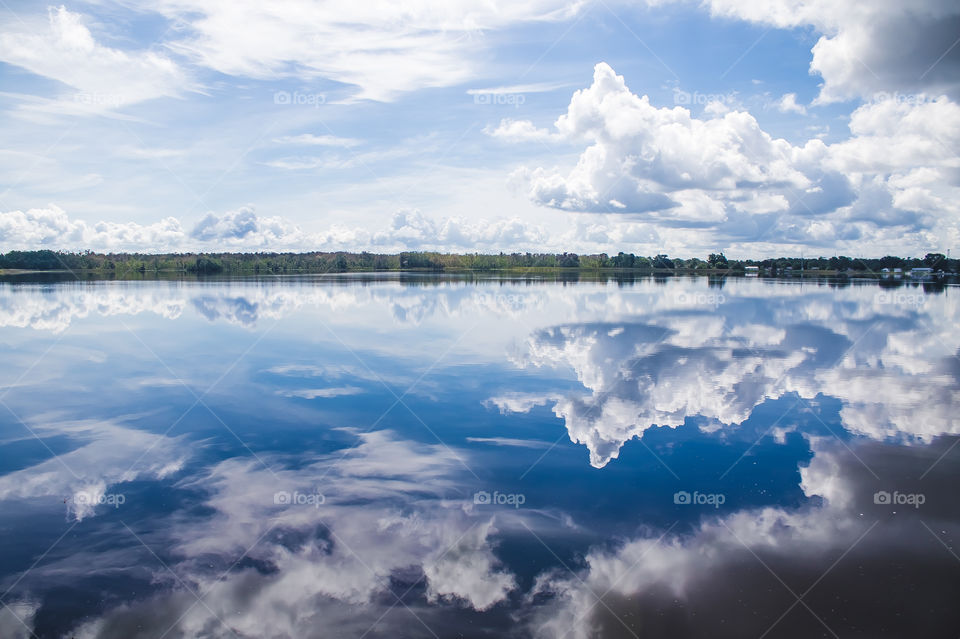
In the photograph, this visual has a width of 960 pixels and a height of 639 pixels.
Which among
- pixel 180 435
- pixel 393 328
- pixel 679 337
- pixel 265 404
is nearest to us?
pixel 180 435

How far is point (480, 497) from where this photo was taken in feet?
29.7

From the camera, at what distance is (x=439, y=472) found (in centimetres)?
1012

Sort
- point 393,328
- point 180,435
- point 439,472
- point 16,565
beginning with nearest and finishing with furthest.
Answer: point 16,565, point 439,472, point 180,435, point 393,328

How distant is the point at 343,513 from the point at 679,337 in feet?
65.1

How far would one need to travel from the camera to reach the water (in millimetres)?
6402

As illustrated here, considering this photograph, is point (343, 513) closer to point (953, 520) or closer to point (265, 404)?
point (265, 404)

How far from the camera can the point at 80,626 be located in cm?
613

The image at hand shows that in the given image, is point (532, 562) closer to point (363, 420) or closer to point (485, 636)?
point (485, 636)

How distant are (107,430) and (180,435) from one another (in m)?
1.81

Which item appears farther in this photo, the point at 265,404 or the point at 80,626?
the point at 265,404

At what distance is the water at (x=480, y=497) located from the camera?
640cm

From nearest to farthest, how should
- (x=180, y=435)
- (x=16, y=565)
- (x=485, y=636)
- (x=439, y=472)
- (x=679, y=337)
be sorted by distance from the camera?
(x=485, y=636) < (x=16, y=565) < (x=439, y=472) < (x=180, y=435) < (x=679, y=337)

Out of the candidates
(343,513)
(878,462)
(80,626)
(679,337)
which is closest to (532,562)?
(343,513)

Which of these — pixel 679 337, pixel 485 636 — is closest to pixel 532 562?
pixel 485 636
